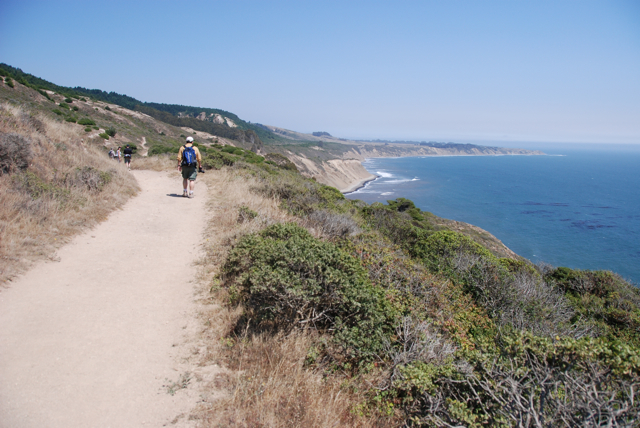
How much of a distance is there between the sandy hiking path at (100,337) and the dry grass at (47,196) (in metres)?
0.34

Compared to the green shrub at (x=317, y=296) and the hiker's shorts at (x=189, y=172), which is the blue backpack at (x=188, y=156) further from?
the green shrub at (x=317, y=296)

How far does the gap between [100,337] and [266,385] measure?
6.91 feet

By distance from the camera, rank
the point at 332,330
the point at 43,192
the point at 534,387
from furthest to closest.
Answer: the point at 43,192 → the point at 332,330 → the point at 534,387

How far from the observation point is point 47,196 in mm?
6918

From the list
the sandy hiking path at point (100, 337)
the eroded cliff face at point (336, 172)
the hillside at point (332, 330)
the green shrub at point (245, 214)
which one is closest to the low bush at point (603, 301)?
the hillside at point (332, 330)

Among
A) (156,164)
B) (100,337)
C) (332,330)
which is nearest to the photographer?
(100,337)

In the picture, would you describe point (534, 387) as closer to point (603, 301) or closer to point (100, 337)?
point (100, 337)

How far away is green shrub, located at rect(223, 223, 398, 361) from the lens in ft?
12.5

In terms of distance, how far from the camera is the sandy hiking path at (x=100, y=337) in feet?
9.27

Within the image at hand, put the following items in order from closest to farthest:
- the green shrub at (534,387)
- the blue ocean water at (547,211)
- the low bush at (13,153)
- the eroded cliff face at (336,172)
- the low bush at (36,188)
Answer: the green shrub at (534,387) → the low bush at (36,188) → the low bush at (13,153) → the blue ocean water at (547,211) → the eroded cliff face at (336,172)

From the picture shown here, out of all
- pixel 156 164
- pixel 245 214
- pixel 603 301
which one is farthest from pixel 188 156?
pixel 603 301

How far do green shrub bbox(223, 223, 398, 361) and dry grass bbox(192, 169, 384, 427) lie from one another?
0.29m

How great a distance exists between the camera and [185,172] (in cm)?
1012

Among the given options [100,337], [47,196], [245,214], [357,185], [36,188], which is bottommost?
[357,185]
